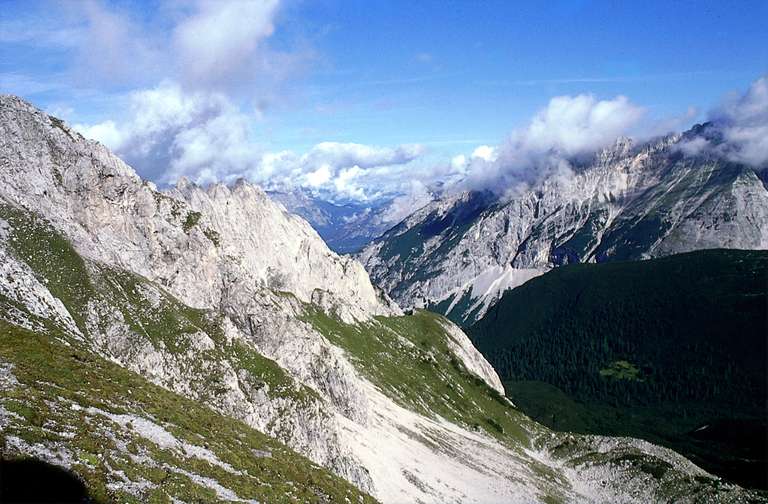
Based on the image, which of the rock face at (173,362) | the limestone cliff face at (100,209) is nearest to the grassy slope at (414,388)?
the rock face at (173,362)

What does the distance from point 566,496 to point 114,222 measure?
119580 millimetres

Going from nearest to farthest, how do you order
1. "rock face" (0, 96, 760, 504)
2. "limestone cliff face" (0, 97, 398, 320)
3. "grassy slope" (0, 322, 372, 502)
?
"grassy slope" (0, 322, 372, 502) < "rock face" (0, 96, 760, 504) < "limestone cliff face" (0, 97, 398, 320)

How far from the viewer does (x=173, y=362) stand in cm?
7412

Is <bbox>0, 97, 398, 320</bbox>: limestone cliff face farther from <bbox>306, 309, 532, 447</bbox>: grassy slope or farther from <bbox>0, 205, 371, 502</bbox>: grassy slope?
<bbox>306, 309, 532, 447</bbox>: grassy slope

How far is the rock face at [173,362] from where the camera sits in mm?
35250

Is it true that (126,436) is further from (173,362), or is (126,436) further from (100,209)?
(100,209)

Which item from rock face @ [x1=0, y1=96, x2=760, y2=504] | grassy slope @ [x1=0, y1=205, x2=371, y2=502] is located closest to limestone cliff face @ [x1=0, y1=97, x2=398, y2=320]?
rock face @ [x1=0, y1=96, x2=760, y2=504]

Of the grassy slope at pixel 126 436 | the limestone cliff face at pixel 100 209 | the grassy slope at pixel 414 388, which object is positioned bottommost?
the grassy slope at pixel 126 436

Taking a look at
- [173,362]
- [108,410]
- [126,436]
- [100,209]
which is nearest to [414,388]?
[173,362]

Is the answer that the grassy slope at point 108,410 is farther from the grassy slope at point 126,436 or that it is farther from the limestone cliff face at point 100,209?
the limestone cliff face at point 100,209

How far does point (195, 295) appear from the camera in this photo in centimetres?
10306

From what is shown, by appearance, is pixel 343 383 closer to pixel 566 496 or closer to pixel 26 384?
pixel 566 496

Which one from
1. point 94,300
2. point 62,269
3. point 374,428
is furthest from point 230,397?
point 374,428

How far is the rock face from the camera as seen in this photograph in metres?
35.2
